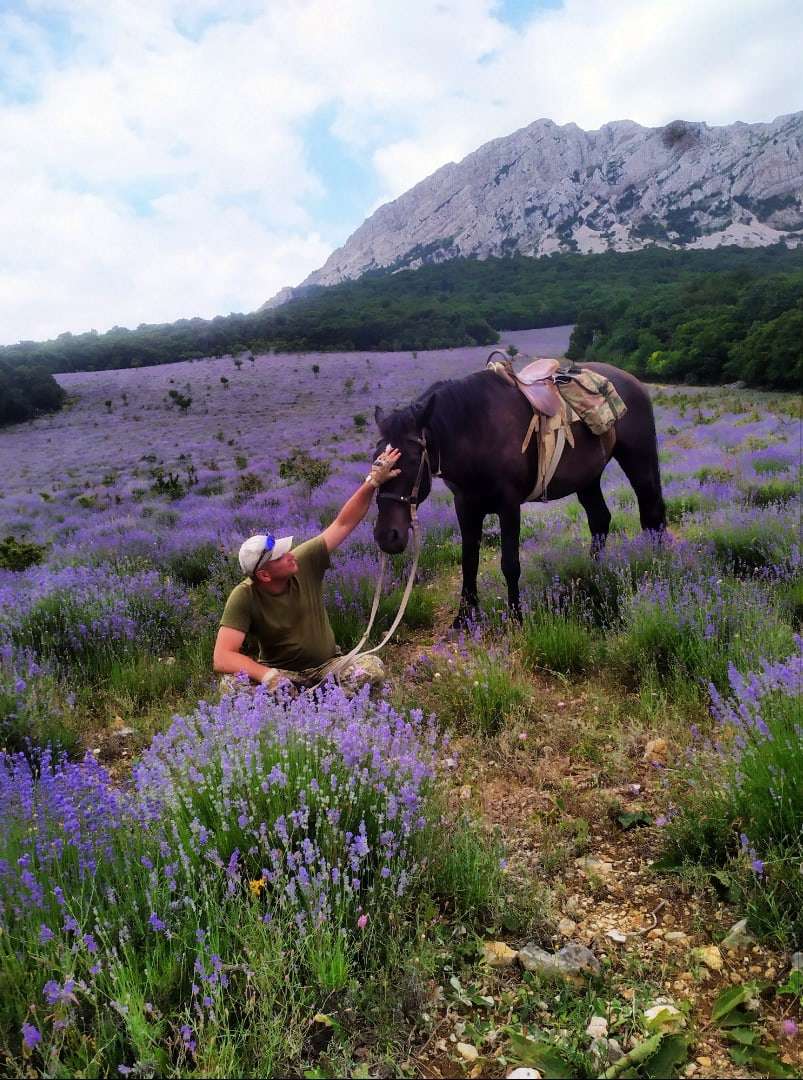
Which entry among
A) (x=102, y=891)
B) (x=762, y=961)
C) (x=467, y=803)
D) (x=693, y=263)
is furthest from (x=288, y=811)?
(x=693, y=263)

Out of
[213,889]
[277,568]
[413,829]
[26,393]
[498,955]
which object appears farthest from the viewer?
Answer: [26,393]

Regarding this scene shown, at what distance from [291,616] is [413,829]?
6.47ft

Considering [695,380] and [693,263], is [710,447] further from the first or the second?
[693,263]

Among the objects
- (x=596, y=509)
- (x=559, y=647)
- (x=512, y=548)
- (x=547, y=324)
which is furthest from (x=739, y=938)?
(x=547, y=324)

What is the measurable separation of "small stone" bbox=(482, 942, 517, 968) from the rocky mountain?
69092 millimetres

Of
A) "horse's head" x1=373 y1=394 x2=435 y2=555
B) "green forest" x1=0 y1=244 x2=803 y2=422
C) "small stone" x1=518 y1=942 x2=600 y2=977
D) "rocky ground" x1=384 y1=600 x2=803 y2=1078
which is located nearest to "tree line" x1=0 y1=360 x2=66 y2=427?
"green forest" x1=0 y1=244 x2=803 y2=422

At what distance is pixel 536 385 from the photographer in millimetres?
4879

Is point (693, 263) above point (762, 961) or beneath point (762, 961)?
above

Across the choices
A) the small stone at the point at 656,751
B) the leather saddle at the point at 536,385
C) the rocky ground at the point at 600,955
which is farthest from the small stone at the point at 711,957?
the leather saddle at the point at 536,385

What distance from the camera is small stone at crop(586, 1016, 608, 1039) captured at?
160 cm

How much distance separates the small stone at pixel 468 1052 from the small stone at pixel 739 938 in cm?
87

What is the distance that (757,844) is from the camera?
2.03 meters

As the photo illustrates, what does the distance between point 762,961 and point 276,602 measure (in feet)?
9.47

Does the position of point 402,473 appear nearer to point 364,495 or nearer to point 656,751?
point 364,495
